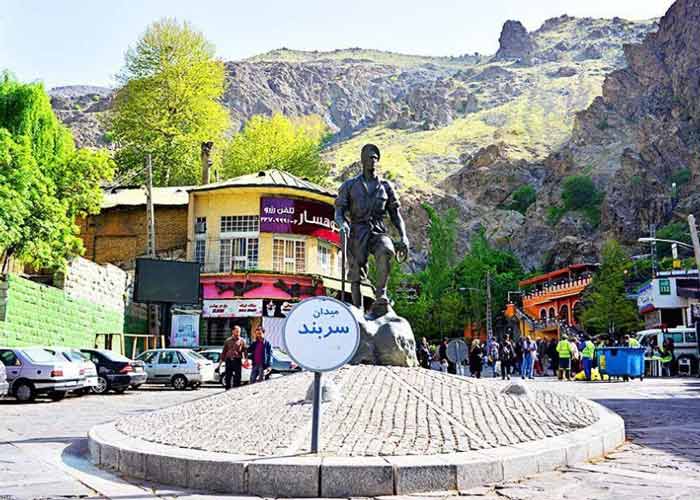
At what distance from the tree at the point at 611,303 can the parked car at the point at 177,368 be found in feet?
125

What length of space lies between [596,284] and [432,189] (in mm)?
55627

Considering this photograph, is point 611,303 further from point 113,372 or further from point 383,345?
point 383,345

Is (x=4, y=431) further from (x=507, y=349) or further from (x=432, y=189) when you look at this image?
(x=432, y=189)

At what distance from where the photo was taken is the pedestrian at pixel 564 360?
84.5 ft

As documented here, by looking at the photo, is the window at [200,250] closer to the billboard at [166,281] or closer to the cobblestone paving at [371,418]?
the billboard at [166,281]

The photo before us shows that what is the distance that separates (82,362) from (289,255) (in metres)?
19.9

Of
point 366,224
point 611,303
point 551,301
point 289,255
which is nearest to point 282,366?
point 289,255

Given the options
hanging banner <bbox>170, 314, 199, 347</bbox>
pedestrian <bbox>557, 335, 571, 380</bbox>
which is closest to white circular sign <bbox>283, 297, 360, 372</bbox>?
pedestrian <bbox>557, 335, 571, 380</bbox>

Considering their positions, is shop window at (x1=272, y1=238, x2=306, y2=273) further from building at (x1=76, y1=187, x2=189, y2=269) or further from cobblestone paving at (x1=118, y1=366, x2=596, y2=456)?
cobblestone paving at (x1=118, y1=366, x2=596, y2=456)

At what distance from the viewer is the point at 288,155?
2073 inches

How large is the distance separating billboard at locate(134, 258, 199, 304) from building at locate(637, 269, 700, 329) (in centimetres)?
3180

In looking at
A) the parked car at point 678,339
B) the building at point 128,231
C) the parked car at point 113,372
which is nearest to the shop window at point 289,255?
the building at point 128,231

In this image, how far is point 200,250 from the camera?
3869 centimetres

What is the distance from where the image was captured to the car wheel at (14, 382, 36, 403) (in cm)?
1761
